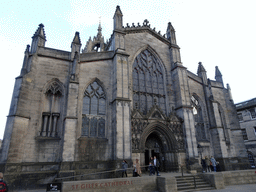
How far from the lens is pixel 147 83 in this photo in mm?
18578

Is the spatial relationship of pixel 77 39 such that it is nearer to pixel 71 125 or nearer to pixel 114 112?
pixel 114 112

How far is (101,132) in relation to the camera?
14781mm

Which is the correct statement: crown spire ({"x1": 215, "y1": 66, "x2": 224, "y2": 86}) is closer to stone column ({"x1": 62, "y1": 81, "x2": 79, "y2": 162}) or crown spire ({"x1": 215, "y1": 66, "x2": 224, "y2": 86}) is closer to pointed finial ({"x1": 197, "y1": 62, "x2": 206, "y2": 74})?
pointed finial ({"x1": 197, "y1": 62, "x2": 206, "y2": 74})

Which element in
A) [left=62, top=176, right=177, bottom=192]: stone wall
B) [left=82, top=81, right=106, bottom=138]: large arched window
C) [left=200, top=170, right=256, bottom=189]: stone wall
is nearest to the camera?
[left=62, top=176, right=177, bottom=192]: stone wall

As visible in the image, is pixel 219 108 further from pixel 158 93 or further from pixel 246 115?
pixel 246 115

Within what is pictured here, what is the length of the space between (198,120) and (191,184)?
9835 millimetres

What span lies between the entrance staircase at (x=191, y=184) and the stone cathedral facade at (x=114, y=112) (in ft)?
12.5

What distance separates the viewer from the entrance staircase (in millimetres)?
10652

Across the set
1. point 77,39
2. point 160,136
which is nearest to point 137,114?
point 160,136

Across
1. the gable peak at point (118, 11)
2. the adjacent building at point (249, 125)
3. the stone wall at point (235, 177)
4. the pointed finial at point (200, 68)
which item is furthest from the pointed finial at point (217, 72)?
the gable peak at point (118, 11)

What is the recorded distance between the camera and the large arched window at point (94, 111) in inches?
572

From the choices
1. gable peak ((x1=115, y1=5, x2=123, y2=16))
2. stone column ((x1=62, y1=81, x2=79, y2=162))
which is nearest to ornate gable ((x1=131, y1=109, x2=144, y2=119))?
stone column ((x1=62, y1=81, x2=79, y2=162))

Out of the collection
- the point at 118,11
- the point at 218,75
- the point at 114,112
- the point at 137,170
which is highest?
the point at 118,11

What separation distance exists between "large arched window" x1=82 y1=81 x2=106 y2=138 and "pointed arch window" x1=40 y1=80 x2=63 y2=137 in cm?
217
